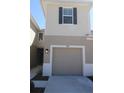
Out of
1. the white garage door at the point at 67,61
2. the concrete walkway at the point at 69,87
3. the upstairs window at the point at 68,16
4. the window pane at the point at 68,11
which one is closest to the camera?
the concrete walkway at the point at 69,87

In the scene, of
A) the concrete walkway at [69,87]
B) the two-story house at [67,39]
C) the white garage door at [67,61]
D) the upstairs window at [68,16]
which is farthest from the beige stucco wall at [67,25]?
the concrete walkway at [69,87]

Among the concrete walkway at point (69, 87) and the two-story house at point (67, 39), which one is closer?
the concrete walkway at point (69, 87)

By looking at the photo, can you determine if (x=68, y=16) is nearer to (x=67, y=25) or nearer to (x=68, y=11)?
(x=68, y=11)

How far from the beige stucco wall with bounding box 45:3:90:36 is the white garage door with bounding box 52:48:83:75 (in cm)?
158

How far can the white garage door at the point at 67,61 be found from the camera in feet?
60.3

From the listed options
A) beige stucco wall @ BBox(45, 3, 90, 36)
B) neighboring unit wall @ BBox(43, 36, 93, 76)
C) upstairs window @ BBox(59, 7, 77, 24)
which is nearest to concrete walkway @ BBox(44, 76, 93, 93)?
neighboring unit wall @ BBox(43, 36, 93, 76)

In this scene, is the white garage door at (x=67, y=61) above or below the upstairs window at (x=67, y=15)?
below

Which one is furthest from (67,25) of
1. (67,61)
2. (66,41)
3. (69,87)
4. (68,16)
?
(69,87)

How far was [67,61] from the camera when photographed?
18.4 meters

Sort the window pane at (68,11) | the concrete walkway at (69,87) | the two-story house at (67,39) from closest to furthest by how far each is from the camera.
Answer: the concrete walkway at (69,87) < the two-story house at (67,39) < the window pane at (68,11)

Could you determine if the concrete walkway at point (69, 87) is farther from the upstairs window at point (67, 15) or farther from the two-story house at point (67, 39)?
the upstairs window at point (67, 15)

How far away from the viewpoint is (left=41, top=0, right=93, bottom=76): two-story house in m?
17.9

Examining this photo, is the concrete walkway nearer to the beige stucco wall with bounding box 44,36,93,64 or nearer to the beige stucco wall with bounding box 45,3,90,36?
the beige stucco wall with bounding box 44,36,93,64

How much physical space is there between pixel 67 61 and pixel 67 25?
3282 mm
